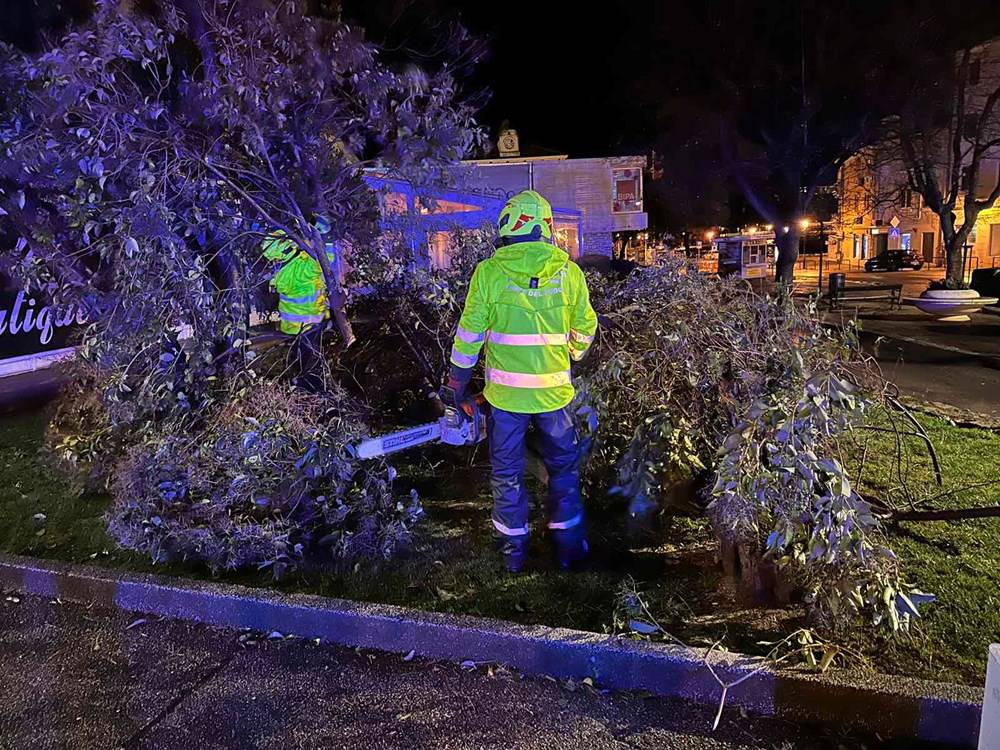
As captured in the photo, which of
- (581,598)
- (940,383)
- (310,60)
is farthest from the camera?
(940,383)

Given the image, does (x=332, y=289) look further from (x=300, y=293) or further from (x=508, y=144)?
(x=508, y=144)

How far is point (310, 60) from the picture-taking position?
4.41 meters

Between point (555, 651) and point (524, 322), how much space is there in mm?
1572

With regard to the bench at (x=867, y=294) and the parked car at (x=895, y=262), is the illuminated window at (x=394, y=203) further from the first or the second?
the parked car at (x=895, y=262)

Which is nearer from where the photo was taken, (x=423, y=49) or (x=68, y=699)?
(x=68, y=699)

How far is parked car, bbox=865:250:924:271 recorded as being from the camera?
39312mm

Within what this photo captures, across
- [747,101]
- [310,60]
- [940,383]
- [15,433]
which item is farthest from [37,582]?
[747,101]

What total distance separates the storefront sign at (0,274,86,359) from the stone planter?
17212 millimetres

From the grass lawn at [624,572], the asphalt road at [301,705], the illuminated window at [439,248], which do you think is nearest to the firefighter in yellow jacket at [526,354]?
the grass lawn at [624,572]

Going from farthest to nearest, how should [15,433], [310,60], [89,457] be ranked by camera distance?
[15,433]
[89,457]
[310,60]

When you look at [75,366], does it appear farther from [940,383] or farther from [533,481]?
[940,383]

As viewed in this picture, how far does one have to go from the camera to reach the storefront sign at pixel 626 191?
26072 mm

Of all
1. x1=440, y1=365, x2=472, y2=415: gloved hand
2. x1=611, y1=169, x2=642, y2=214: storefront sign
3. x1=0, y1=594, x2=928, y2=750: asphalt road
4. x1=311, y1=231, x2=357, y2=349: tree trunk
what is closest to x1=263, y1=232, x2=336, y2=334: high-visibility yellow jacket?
x1=311, y1=231, x2=357, y2=349: tree trunk

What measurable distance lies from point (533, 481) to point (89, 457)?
3.10 metres
